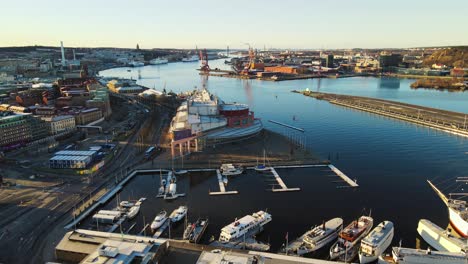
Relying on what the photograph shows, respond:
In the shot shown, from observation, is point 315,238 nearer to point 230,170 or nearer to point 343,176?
point 343,176

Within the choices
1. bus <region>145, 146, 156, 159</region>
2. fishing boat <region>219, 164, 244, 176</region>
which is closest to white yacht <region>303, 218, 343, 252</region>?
fishing boat <region>219, 164, 244, 176</region>

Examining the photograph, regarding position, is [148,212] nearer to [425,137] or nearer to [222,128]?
[222,128]

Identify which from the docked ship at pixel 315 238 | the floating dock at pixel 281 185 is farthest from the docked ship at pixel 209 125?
the docked ship at pixel 315 238

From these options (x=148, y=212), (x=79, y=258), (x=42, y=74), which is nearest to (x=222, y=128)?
(x=148, y=212)

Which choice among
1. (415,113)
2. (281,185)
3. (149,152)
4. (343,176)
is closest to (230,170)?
(281,185)

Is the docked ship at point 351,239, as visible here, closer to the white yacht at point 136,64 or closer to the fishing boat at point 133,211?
the fishing boat at point 133,211

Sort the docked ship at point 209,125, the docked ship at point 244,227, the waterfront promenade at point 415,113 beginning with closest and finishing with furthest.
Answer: the docked ship at point 244,227 → the docked ship at point 209,125 → the waterfront promenade at point 415,113
